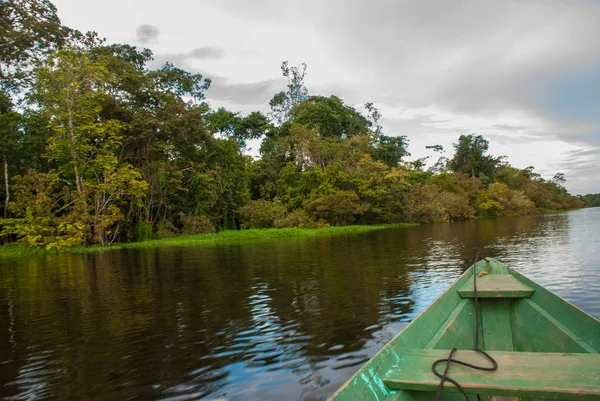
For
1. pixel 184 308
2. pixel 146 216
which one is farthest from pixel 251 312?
pixel 146 216

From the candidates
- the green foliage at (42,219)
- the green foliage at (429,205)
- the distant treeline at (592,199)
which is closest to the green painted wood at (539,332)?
the green foliage at (42,219)

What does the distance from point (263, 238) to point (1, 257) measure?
47.7 ft

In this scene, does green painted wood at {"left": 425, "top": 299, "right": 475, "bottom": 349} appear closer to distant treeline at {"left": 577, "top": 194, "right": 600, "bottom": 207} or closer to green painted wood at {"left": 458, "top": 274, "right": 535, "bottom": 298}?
green painted wood at {"left": 458, "top": 274, "right": 535, "bottom": 298}

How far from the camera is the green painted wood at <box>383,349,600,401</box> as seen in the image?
214 centimetres

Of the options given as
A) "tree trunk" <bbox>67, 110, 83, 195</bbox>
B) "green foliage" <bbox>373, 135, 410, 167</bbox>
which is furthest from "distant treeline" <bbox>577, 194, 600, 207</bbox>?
"tree trunk" <bbox>67, 110, 83, 195</bbox>

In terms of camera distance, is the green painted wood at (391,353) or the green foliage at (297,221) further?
the green foliage at (297,221)

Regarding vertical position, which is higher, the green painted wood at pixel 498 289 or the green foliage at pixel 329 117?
the green foliage at pixel 329 117

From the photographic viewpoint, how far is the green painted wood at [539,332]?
333cm

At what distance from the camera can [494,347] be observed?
407cm

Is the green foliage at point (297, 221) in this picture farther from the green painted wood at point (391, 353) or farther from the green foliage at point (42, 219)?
the green painted wood at point (391, 353)

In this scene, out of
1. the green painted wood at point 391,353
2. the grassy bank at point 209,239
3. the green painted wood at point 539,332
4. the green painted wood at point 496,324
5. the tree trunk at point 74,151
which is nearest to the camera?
the green painted wood at point 391,353

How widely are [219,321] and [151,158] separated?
909 inches

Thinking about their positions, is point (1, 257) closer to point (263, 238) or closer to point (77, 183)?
point (77, 183)

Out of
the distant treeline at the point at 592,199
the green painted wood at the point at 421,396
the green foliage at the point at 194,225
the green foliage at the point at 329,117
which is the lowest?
the distant treeline at the point at 592,199
